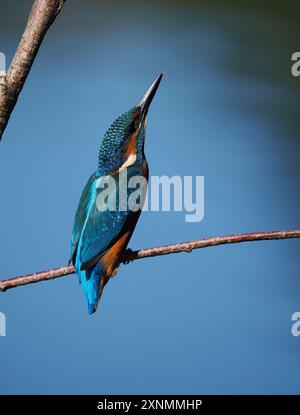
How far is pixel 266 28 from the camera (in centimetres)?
312

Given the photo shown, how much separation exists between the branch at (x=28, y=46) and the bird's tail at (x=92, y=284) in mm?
494

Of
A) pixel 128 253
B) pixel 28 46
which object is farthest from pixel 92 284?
pixel 28 46

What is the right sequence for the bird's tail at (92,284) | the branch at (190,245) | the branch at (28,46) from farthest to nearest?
the bird's tail at (92,284), the branch at (190,245), the branch at (28,46)

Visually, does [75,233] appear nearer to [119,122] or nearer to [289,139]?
[119,122]

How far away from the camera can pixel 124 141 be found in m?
1.71

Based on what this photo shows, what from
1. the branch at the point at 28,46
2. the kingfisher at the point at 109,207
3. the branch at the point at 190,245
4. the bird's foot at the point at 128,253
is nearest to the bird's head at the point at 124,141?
the kingfisher at the point at 109,207

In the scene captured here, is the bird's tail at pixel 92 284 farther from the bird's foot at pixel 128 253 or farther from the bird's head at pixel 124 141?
the bird's head at pixel 124 141

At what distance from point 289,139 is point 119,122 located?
156cm

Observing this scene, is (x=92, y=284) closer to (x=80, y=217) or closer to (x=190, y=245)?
(x=80, y=217)

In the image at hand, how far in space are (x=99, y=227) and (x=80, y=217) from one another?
5 cm

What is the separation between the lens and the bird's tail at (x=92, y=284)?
5.31ft

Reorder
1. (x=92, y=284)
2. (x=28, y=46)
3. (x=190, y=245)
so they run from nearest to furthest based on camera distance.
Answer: (x=28, y=46) → (x=190, y=245) → (x=92, y=284)

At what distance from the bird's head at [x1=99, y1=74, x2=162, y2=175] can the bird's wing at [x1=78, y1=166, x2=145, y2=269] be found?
0.13ft

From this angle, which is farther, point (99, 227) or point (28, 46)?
point (99, 227)
